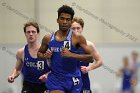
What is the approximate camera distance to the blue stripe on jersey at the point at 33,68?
554cm

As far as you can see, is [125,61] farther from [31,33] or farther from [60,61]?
[60,61]

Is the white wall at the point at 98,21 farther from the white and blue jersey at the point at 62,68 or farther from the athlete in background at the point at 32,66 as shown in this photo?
the white and blue jersey at the point at 62,68

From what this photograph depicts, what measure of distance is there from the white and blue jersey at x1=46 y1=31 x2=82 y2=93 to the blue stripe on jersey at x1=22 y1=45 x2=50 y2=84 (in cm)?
91

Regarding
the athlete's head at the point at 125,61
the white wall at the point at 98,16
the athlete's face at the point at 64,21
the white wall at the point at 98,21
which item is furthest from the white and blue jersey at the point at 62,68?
the white wall at the point at 98,16

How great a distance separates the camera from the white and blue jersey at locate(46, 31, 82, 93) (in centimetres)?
456

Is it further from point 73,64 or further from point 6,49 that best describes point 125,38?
point 73,64

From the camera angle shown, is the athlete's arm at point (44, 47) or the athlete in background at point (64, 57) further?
the athlete's arm at point (44, 47)

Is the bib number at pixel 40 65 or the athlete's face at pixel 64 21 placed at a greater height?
the athlete's face at pixel 64 21

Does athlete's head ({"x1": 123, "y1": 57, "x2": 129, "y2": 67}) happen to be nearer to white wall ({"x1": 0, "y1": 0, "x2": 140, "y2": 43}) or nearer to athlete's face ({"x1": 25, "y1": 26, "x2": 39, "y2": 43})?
white wall ({"x1": 0, "y1": 0, "x2": 140, "y2": 43})

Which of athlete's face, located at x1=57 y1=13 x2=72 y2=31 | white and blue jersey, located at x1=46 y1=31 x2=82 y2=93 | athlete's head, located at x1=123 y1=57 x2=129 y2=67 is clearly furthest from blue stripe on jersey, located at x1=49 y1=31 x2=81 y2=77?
athlete's head, located at x1=123 y1=57 x2=129 y2=67

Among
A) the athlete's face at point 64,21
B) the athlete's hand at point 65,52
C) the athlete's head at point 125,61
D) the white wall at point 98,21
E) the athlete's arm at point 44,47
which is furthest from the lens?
the white wall at point 98,21

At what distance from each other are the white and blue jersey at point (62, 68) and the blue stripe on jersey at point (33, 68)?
91 centimetres

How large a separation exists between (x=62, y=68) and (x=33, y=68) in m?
1.06

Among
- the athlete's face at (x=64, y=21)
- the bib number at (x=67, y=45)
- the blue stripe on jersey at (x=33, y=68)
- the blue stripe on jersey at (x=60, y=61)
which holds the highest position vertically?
the athlete's face at (x=64, y=21)
